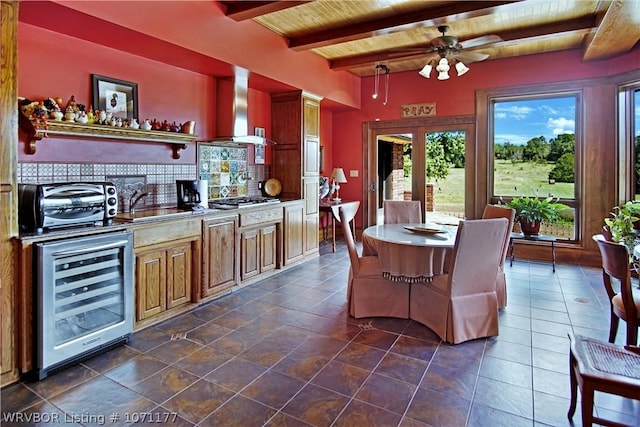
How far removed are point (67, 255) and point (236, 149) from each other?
112 inches

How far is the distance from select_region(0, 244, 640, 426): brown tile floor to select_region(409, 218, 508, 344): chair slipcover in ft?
0.37

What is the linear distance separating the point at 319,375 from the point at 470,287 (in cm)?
136

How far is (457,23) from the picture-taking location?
4402 millimetres

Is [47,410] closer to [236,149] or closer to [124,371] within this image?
[124,371]

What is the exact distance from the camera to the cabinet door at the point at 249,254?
4.27 m

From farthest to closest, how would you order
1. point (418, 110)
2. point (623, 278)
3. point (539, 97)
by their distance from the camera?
point (418, 110) < point (539, 97) < point (623, 278)

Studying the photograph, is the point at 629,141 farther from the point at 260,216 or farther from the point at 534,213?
the point at 260,216

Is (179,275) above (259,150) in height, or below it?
below

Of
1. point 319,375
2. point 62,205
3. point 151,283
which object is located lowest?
point 319,375

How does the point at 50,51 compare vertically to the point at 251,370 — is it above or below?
above

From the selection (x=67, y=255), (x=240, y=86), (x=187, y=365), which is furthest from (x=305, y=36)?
(x=187, y=365)

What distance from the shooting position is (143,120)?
147 inches

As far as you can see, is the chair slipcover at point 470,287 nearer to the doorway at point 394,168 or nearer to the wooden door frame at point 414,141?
the wooden door frame at point 414,141

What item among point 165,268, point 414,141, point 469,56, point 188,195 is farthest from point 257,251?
point 414,141
